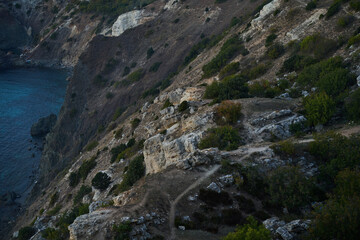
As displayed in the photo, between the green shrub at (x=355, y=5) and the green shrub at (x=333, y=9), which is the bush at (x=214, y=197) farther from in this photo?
the green shrub at (x=333, y=9)

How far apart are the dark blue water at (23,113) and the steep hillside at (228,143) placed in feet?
15.6

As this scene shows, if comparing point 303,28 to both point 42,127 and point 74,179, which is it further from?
point 42,127

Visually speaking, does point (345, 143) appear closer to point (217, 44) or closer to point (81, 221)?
point (81, 221)

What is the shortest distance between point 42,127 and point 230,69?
5627 centimetres

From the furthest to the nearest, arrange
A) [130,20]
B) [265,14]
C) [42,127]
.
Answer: [130,20]
[42,127]
[265,14]

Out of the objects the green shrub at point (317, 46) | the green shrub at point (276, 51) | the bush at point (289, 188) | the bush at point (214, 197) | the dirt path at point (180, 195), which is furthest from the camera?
the green shrub at point (276, 51)

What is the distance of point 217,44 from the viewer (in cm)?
5972

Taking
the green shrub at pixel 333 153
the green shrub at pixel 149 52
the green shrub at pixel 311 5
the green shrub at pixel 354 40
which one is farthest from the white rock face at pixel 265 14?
the green shrub at pixel 149 52

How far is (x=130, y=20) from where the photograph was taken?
98.4 metres

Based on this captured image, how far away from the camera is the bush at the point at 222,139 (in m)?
25.4

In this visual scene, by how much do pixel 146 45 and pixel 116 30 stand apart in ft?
55.7

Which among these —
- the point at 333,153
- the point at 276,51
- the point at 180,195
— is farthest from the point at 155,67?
the point at 333,153

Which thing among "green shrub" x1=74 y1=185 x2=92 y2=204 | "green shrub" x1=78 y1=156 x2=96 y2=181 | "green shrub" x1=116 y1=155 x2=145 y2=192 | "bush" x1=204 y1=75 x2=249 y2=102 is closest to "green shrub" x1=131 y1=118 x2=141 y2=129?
"green shrub" x1=78 y1=156 x2=96 y2=181

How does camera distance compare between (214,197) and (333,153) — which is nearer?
(214,197)
